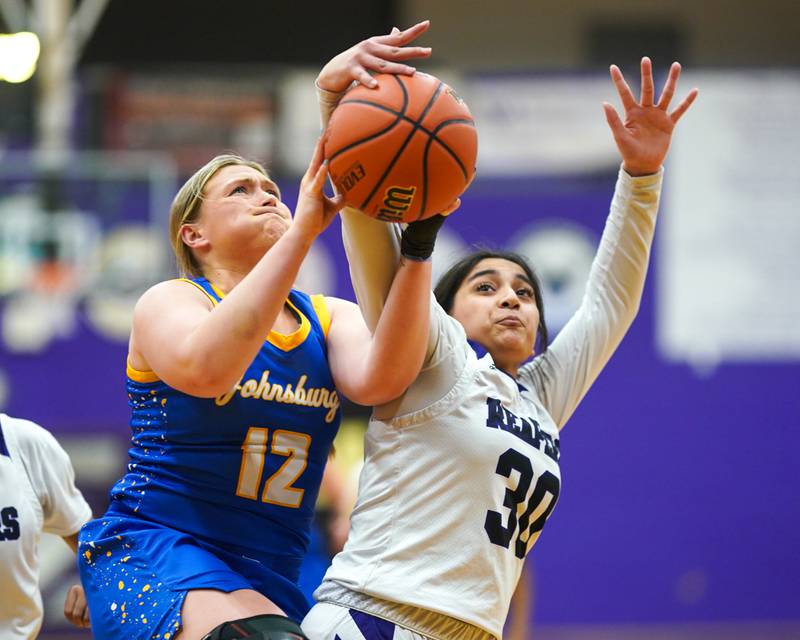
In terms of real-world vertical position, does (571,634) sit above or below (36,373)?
below

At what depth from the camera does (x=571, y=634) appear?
10570 mm

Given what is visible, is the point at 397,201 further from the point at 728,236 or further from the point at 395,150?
the point at 728,236

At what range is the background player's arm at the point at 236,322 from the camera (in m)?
2.85

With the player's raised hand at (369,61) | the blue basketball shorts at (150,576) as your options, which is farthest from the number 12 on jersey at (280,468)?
the player's raised hand at (369,61)

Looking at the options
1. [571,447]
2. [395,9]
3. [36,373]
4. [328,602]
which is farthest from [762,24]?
[328,602]

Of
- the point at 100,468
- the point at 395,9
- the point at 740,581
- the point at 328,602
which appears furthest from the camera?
A: the point at 395,9

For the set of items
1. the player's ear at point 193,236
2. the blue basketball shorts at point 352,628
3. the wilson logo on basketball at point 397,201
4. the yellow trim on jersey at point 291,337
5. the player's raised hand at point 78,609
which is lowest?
the player's raised hand at point 78,609

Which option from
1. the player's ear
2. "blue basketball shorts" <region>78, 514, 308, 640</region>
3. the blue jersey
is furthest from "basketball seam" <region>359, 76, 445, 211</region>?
"blue basketball shorts" <region>78, 514, 308, 640</region>

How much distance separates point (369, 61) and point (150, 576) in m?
1.49

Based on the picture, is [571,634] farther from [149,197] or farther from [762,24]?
[762,24]

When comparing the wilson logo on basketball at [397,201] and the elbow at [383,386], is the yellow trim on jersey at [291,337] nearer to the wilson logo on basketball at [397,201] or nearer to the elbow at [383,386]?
the elbow at [383,386]

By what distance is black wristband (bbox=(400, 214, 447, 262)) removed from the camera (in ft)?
10.1

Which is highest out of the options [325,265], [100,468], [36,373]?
[325,265]

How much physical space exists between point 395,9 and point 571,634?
9.17 m
